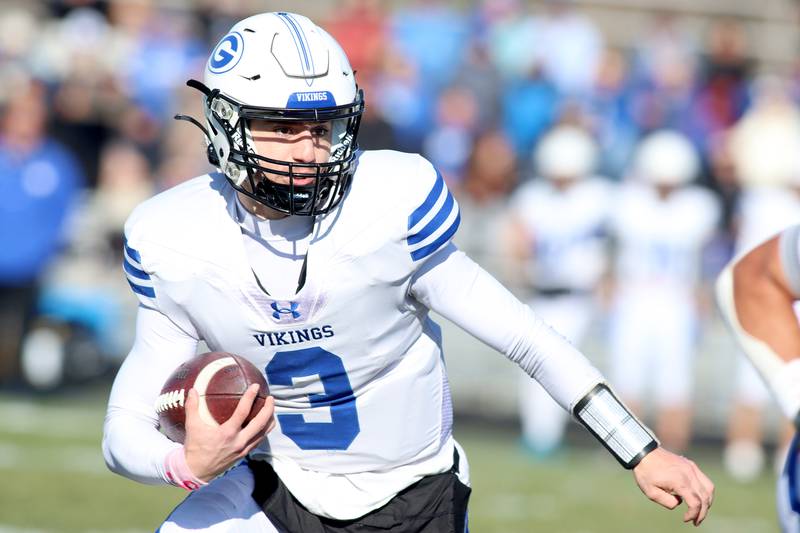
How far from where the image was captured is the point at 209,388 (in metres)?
3.05

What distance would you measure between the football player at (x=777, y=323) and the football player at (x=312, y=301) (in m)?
0.27

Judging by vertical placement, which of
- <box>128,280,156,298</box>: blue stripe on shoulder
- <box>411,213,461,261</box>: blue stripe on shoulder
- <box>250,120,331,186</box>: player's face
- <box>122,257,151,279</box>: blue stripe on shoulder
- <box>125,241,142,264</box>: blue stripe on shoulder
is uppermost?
<box>250,120,331,186</box>: player's face

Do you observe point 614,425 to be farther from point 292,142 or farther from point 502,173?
point 502,173

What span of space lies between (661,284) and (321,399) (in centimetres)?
577

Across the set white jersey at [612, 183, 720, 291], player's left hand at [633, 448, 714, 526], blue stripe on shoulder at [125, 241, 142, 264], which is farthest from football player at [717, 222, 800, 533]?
white jersey at [612, 183, 720, 291]

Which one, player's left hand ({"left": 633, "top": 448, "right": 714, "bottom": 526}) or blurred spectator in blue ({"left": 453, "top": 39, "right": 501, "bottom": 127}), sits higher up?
player's left hand ({"left": 633, "top": 448, "right": 714, "bottom": 526})

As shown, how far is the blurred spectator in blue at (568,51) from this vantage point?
1088 cm

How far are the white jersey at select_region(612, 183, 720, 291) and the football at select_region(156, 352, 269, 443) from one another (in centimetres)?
606

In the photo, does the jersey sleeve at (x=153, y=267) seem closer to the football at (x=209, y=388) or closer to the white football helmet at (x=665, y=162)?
the football at (x=209, y=388)

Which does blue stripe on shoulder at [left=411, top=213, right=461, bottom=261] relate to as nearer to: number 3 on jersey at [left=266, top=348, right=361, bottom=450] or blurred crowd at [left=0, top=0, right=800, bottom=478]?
number 3 on jersey at [left=266, top=348, right=361, bottom=450]

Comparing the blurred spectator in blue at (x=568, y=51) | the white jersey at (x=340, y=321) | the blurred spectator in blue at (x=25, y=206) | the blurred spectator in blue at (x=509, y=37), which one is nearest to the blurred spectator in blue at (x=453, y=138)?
the blurred spectator in blue at (x=509, y=37)

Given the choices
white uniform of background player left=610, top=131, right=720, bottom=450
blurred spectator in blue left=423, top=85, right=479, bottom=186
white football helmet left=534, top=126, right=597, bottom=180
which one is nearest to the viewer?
white uniform of background player left=610, top=131, right=720, bottom=450

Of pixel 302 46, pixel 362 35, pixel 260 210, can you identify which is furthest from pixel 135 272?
pixel 362 35

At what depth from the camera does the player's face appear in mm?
3314
